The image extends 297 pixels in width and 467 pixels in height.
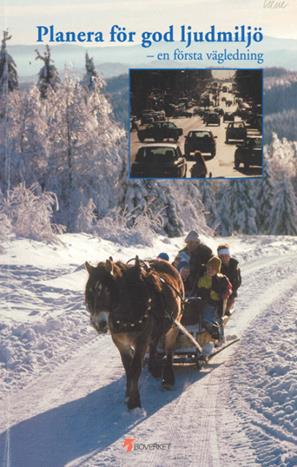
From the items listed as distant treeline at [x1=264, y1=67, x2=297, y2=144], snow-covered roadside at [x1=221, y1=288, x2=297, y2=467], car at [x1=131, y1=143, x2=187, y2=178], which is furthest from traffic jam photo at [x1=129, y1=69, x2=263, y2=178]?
snow-covered roadside at [x1=221, y1=288, x2=297, y2=467]

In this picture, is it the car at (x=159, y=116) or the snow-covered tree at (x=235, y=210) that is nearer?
the car at (x=159, y=116)

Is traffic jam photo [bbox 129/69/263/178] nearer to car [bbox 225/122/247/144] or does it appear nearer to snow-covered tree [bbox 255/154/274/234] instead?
car [bbox 225/122/247/144]

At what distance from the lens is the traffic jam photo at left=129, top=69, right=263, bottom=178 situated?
36.9 feet

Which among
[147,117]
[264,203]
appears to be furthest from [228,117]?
[264,203]

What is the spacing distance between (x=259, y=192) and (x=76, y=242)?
33691 mm

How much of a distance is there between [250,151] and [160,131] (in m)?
1.41

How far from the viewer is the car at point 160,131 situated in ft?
38.4

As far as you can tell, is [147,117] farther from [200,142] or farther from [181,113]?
[200,142]

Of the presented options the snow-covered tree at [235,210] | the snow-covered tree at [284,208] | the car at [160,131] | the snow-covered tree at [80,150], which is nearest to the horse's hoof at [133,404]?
the car at [160,131]

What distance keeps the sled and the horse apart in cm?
40

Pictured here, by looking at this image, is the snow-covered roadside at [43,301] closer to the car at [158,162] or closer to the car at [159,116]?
the car at [158,162]

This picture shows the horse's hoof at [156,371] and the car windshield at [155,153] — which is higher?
the car windshield at [155,153]

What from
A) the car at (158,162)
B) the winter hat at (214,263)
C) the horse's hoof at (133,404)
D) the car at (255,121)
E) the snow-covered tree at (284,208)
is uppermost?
the car at (255,121)

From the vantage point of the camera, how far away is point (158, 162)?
1171cm
